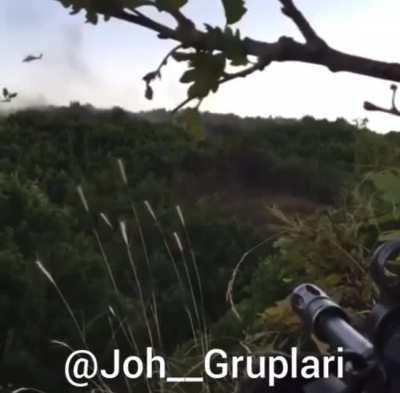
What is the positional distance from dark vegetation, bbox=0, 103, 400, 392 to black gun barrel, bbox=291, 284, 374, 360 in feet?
0.63

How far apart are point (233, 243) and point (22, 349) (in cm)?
500

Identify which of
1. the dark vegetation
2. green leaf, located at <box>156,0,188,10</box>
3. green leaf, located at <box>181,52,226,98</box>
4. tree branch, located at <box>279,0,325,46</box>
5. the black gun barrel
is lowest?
the dark vegetation

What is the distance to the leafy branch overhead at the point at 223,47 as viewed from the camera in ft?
2.73

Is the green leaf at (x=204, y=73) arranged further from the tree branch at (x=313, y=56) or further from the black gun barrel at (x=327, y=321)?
the black gun barrel at (x=327, y=321)

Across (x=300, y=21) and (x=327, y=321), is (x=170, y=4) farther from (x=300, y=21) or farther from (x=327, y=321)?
(x=327, y=321)

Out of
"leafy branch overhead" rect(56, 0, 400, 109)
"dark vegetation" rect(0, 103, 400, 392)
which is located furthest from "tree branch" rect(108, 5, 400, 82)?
"dark vegetation" rect(0, 103, 400, 392)

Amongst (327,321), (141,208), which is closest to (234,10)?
(327,321)

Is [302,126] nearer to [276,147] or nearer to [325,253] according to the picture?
[276,147]

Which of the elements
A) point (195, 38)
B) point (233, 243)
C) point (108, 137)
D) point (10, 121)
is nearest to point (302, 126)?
point (108, 137)

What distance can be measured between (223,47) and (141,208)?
1177 cm

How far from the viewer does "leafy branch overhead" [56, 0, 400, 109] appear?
831mm

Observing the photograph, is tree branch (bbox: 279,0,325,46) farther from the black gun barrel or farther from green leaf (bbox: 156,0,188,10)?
the black gun barrel

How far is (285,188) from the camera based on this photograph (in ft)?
59.2

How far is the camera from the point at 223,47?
85cm
